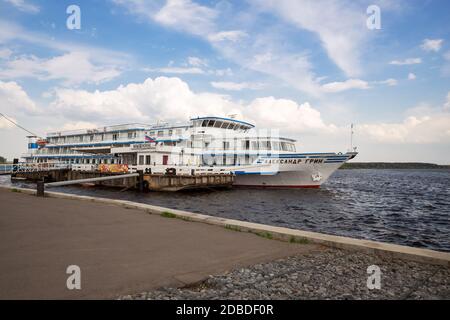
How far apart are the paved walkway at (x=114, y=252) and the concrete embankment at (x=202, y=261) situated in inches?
0.7

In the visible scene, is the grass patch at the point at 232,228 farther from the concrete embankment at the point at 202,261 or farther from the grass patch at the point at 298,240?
the grass patch at the point at 298,240

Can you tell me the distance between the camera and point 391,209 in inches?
839

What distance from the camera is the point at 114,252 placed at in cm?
581

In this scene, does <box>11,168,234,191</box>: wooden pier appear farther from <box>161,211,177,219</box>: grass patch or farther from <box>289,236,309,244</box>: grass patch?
<box>289,236,309,244</box>: grass patch

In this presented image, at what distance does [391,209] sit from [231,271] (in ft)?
67.0

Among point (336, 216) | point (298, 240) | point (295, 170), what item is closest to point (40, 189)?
point (298, 240)

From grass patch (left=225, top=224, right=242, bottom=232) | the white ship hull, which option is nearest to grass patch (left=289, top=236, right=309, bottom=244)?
grass patch (left=225, top=224, right=242, bottom=232)

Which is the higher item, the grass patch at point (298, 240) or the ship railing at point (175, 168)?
the ship railing at point (175, 168)

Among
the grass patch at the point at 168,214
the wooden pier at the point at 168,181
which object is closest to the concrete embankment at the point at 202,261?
the grass patch at the point at 168,214

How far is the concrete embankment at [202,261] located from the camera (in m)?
4.21

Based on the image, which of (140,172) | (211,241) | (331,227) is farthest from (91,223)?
(140,172)

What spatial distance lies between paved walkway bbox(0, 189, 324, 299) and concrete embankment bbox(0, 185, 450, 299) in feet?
0.06

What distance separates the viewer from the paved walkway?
13.9ft

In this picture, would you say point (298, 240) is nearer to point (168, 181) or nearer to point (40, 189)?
point (40, 189)
